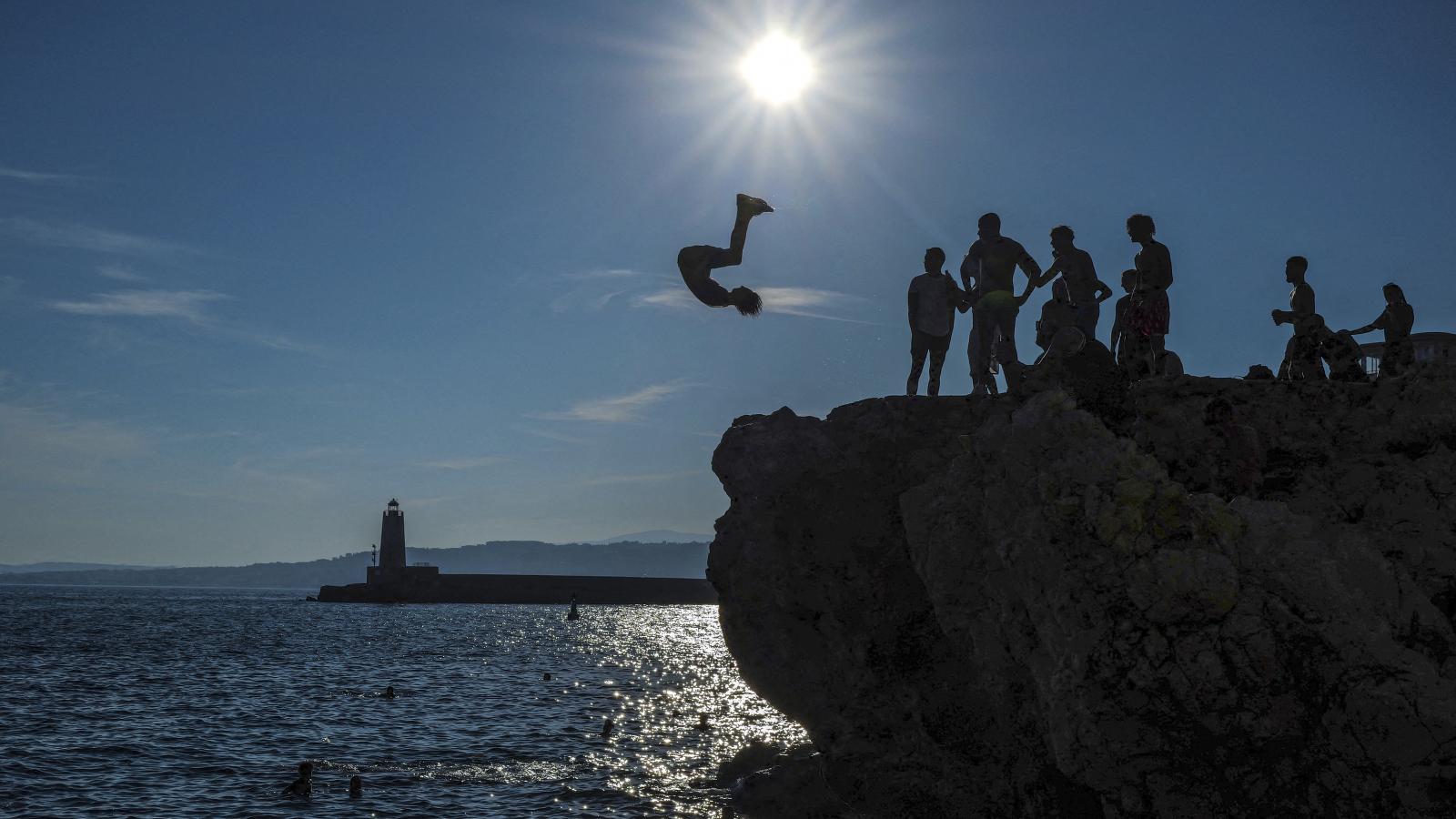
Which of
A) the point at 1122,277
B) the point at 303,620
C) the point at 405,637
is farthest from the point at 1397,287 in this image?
the point at 303,620

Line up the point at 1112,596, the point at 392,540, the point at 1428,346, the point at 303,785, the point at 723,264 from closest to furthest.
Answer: the point at 1112,596 < the point at 723,264 < the point at 303,785 < the point at 1428,346 < the point at 392,540

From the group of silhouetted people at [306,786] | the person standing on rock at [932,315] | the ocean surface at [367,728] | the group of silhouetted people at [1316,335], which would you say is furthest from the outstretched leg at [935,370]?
the group of silhouetted people at [306,786]

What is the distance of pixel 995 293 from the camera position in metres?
13.6

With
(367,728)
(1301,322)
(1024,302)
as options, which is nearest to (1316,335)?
(1301,322)

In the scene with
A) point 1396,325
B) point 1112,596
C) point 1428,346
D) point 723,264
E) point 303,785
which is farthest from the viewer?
point 1428,346

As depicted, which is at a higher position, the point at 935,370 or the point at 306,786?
the point at 935,370

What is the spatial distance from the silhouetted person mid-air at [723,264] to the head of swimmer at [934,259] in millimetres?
4087

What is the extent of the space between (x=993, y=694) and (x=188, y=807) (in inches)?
630

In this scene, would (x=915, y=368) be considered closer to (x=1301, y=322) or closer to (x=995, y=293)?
(x=995, y=293)

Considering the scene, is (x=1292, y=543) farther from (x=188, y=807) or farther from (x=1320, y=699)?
(x=188, y=807)

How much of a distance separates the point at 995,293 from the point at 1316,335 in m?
4.54

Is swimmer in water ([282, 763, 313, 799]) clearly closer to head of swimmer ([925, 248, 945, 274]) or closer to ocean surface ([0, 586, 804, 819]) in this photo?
ocean surface ([0, 586, 804, 819])

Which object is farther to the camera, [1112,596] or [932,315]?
[932,315]

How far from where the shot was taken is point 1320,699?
7957 mm
